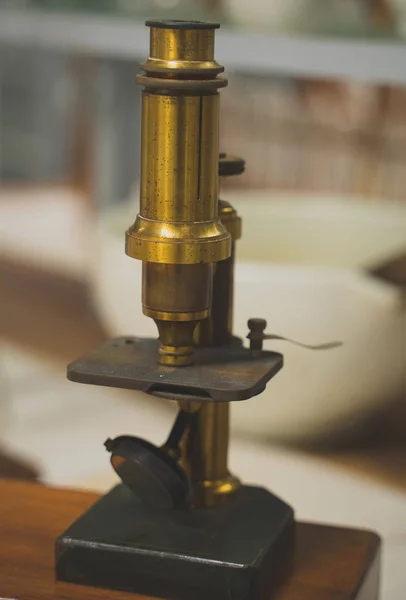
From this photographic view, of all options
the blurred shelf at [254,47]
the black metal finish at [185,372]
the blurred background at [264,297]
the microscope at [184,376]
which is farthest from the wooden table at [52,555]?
the blurred shelf at [254,47]

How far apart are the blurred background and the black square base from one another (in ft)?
1.04

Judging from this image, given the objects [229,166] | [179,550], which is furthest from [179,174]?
[179,550]

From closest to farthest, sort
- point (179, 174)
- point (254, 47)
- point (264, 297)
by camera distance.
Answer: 1. point (179, 174)
2. point (264, 297)
3. point (254, 47)

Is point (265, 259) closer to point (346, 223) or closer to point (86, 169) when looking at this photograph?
point (346, 223)

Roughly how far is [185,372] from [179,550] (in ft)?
0.35

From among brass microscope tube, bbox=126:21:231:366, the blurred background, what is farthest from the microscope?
the blurred background

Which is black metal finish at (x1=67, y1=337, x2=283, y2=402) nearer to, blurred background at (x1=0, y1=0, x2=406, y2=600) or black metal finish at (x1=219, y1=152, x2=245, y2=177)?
black metal finish at (x1=219, y1=152, x2=245, y2=177)

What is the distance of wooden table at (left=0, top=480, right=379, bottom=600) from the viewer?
0.73m

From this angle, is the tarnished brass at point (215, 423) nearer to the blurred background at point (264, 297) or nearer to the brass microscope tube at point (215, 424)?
the brass microscope tube at point (215, 424)

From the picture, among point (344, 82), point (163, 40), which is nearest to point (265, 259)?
point (163, 40)

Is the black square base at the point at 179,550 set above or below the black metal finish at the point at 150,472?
below

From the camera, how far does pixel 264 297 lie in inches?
50.2

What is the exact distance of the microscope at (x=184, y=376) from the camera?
0.69 metres

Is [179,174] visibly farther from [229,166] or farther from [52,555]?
[52,555]
